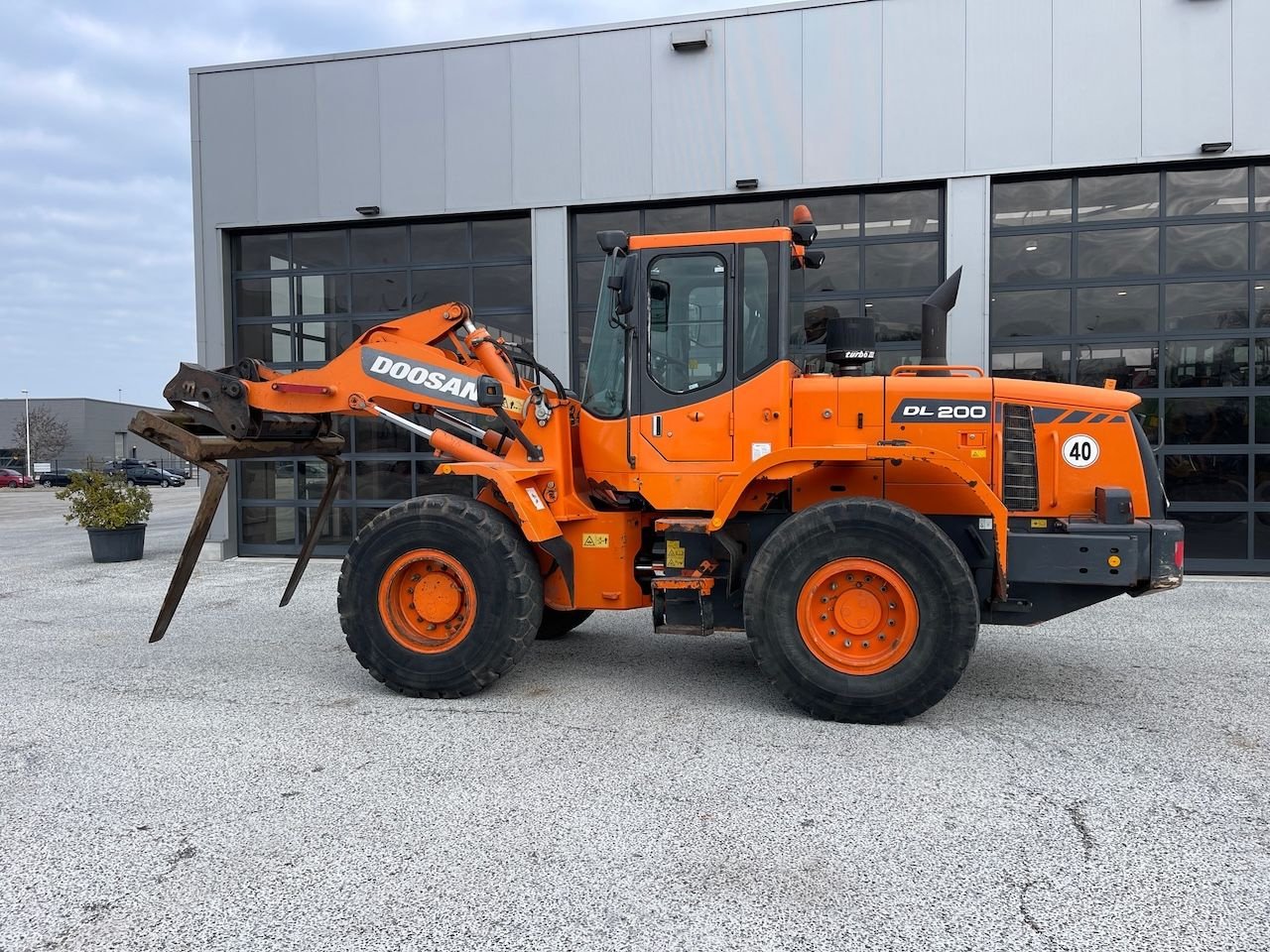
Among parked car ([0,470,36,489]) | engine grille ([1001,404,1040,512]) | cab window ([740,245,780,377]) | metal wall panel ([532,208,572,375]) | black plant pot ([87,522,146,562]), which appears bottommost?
black plant pot ([87,522,146,562])

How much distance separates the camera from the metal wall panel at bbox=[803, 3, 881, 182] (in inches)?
372

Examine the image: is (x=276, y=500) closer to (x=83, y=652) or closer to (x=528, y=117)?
(x=83, y=652)

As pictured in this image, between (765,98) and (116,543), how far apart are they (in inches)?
415

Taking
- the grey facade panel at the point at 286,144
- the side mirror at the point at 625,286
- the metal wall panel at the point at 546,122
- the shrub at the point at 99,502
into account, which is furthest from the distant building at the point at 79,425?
the side mirror at the point at 625,286

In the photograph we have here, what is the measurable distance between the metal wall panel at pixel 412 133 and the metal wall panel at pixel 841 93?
473cm

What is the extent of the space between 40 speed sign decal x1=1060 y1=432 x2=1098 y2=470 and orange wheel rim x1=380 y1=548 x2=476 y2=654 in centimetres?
373

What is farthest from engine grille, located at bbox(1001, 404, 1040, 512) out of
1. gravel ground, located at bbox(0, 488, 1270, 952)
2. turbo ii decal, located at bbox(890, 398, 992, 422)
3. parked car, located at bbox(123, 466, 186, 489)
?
parked car, located at bbox(123, 466, 186, 489)

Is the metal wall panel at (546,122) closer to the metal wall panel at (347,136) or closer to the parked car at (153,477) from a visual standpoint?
the metal wall panel at (347,136)

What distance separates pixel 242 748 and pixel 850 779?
3.04m

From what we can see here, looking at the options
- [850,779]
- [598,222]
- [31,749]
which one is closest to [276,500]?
[598,222]

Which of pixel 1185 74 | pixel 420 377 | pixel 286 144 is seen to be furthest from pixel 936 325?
pixel 286 144

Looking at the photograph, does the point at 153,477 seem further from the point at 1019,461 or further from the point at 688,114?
the point at 1019,461

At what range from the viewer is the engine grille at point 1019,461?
15.6 ft

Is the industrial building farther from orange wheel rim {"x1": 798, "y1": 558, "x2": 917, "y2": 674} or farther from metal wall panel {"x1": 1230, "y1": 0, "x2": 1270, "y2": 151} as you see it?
orange wheel rim {"x1": 798, "y1": 558, "x2": 917, "y2": 674}
